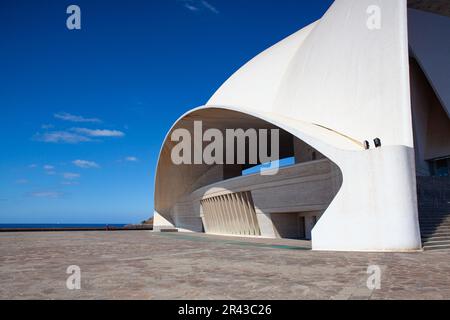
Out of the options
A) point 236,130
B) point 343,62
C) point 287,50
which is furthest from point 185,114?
point 343,62

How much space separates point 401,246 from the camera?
1021 centimetres

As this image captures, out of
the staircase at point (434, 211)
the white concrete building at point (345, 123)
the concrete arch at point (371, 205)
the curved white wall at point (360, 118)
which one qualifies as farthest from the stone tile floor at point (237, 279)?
the staircase at point (434, 211)

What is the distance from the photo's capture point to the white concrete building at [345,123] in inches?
422

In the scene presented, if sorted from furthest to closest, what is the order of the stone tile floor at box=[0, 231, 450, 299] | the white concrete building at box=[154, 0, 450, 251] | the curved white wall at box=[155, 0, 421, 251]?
the white concrete building at box=[154, 0, 450, 251], the curved white wall at box=[155, 0, 421, 251], the stone tile floor at box=[0, 231, 450, 299]

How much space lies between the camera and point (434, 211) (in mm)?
13578

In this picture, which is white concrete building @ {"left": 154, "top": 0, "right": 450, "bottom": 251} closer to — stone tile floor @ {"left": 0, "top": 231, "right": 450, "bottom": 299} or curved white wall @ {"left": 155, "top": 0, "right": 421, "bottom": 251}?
curved white wall @ {"left": 155, "top": 0, "right": 421, "bottom": 251}

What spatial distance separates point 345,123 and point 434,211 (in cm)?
457

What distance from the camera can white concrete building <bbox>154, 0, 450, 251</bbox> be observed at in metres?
10.7

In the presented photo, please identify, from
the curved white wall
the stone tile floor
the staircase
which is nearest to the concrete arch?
the curved white wall

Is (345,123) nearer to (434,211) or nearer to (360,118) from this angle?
(360,118)

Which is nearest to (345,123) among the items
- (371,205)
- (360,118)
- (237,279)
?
(360,118)

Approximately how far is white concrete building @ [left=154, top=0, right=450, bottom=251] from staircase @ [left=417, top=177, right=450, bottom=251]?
1.27m

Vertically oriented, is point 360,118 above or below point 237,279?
above
